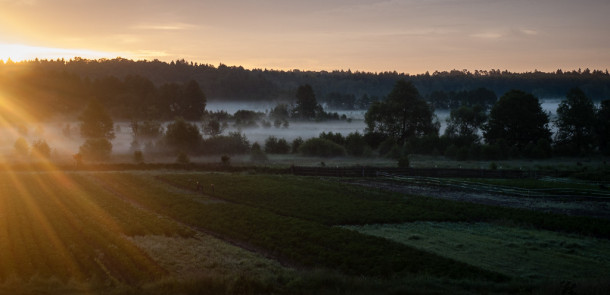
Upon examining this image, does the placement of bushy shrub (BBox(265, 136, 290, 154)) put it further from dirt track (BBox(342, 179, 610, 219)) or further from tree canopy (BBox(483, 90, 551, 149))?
dirt track (BBox(342, 179, 610, 219))

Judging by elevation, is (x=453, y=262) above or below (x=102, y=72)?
below

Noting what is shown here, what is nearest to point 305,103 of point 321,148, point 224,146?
point 224,146

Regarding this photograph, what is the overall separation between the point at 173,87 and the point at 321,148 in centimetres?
5074

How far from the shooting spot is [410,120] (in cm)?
9569

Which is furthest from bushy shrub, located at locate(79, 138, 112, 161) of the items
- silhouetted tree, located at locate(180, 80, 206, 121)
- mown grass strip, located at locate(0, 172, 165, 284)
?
silhouetted tree, located at locate(180, 80, 206, 121)

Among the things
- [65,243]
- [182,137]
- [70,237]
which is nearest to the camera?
[65,243]

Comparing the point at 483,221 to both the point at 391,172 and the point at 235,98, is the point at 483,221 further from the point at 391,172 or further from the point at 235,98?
the point at 235,98

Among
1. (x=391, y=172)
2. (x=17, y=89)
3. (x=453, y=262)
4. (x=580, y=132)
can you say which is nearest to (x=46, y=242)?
(x=453, y=262)

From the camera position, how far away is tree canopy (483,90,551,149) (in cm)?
8519

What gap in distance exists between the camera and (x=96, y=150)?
7119cm

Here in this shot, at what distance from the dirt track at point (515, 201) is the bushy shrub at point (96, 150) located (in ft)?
126

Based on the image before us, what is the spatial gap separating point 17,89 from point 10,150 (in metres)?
41.1

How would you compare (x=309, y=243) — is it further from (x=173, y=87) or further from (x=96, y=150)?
(x=173, y=87)

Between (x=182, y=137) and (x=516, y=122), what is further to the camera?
(x=516, y=122)
